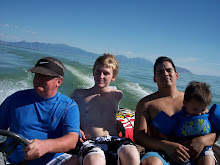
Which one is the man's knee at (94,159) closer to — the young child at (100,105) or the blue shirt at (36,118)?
the blue shirt at (36,118)

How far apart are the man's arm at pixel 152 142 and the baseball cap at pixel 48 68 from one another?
1068 millimetres

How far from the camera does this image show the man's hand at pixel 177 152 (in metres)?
1.95

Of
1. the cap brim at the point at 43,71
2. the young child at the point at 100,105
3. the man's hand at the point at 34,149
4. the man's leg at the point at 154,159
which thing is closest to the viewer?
the man's hand at the point at 34,149

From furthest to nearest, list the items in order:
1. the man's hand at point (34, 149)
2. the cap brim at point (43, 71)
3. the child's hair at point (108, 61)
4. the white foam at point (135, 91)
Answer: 1. the white foam at point (135, 91)
2. the child's hair at point (108, 61)
3. the cap brim at point (43, 71)
4. the man's hand at point (34, 149)

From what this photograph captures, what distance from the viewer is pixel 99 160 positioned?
1774mm

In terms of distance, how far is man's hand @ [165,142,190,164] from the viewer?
6.39 feet

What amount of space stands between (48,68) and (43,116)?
442 millimetres

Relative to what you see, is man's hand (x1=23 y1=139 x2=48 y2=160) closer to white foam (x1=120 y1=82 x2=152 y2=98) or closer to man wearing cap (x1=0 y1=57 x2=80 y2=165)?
man wearing cap (x1=0 y1=57 x2=80 y2=165)

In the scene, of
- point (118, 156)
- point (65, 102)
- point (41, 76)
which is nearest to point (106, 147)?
point (118, 156)

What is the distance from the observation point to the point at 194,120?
6.63 ft

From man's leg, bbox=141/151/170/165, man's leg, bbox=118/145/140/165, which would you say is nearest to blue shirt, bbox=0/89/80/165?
man's leg, bbox=118/145/140/165

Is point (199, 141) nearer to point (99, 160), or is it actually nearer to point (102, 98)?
point (99, 160)

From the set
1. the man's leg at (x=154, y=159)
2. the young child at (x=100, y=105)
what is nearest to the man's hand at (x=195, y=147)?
the man's leg at (x=154, y=159)

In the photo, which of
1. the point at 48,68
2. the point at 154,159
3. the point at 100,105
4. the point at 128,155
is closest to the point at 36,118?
the point at 48,68
